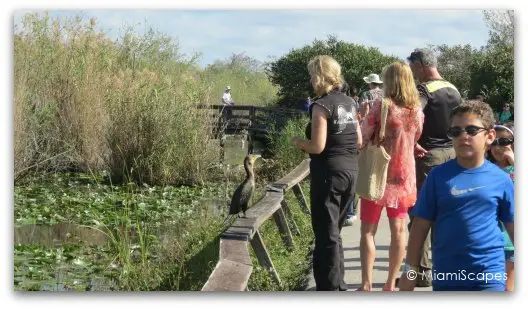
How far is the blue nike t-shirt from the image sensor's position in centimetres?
419

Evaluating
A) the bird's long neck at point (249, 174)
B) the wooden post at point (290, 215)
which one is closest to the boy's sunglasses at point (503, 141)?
the bird's long neck at point (249, 174)

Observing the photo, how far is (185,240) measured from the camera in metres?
8.46

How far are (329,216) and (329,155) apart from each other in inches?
15.4

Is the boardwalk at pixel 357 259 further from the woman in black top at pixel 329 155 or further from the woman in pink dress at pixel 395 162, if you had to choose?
the woman in black top at pixel 329 155

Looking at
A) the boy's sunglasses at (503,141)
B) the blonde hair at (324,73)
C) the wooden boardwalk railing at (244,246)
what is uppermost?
the blonde hair at (324,73)

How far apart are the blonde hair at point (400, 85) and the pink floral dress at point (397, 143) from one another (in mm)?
49

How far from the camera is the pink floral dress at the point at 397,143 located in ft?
19.9

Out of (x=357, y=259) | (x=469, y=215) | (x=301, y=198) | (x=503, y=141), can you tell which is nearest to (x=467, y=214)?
(x=469, y=215)

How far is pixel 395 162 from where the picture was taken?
6.09 m

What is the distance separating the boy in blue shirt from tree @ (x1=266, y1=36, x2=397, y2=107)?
12.4 metres

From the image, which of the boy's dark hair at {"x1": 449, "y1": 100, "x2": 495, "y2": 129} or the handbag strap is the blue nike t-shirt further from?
the handbag strap

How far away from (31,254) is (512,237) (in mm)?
5361
